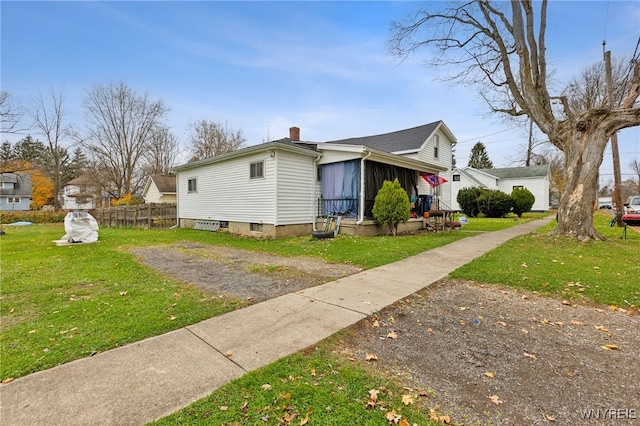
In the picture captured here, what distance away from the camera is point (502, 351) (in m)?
2.87

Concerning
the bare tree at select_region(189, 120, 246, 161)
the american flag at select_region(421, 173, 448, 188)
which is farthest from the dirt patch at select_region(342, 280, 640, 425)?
the bare tree at select_region(189, 120, 246, 161)

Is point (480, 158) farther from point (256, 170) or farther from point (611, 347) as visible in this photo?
point (611, 347)

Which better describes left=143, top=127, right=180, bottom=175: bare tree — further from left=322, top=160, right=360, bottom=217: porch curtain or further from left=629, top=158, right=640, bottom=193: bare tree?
left=629, top=158, right=640, bottom=193: bare tree

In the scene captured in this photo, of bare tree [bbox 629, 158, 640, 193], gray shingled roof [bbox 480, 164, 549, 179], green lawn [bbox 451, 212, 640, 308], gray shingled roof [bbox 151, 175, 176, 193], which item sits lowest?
green lawn [bbox 451, 212, 640, 308]

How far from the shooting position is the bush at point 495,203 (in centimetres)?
2244

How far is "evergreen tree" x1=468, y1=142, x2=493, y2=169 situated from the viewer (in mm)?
51469

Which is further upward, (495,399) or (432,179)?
(432,179)

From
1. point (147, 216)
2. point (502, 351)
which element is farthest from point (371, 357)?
point (147, 216)

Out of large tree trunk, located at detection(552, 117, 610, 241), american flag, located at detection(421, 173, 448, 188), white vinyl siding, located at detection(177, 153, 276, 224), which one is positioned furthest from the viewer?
american flag, located at detection(421, 173, 448, 188)

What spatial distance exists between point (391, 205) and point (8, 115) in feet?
61.5

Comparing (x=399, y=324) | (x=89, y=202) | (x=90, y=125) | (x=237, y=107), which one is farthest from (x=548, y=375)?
(x=89, y=202)

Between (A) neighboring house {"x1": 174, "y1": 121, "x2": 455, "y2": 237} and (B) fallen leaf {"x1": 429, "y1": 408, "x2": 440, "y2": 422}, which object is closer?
(B) fallen leaf {"x1": 429, "y1": 408, "x2": 440, "y2": 422}

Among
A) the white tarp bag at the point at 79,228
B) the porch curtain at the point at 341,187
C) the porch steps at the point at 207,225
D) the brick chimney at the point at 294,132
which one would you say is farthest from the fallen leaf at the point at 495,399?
the brick chimney at the point at 294,132

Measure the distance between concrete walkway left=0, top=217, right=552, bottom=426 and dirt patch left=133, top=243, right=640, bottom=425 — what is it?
0.53 meters
